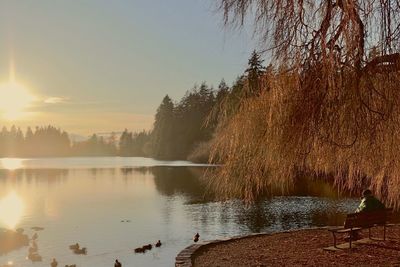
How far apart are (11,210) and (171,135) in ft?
199

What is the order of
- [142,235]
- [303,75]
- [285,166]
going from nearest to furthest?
[303,75] → [285,166] → [142,235]

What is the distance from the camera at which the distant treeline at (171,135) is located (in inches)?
349

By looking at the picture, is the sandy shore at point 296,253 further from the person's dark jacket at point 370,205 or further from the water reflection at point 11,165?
the water reflection at point 11,165

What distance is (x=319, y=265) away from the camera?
305 inches

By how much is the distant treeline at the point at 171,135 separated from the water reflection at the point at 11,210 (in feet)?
29.1

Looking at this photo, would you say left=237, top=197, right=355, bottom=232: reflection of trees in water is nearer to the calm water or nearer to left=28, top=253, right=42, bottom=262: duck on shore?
the calm water

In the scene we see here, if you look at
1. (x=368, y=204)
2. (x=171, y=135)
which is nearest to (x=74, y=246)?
(x=368, y=204)

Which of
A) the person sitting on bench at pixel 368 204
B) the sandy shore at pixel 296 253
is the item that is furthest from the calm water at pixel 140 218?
the person sitting on bench at pixel 368 204

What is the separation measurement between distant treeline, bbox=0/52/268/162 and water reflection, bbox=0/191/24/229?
29.1 ft

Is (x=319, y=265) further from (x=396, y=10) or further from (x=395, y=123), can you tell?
(x=396, y=10)

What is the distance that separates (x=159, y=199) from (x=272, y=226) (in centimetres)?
1244

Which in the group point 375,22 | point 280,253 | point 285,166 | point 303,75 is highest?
point 375,22

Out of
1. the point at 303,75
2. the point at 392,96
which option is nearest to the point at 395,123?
the point at 392,96

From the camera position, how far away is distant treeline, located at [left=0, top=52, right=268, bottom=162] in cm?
888
